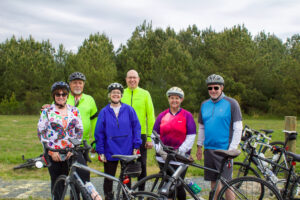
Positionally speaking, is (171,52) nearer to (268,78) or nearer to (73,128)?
(268,78)

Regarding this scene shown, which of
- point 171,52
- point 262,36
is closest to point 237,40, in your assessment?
point 171,52

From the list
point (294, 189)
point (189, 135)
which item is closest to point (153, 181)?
point (189, 135)

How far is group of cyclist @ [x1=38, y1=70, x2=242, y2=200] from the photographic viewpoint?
3.57 m

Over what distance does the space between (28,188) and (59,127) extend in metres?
2.44

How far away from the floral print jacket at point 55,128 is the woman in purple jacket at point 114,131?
435mm

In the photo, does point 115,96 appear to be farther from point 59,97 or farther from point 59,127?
point 59,127

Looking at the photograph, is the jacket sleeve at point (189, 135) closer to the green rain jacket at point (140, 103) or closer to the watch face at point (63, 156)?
the green rain jacket at point (140, 103)

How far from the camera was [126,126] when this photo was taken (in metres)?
3.97

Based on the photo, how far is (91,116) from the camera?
4340 mm

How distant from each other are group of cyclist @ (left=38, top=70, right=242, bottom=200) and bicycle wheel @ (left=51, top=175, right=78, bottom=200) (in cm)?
16

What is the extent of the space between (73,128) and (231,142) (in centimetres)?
200

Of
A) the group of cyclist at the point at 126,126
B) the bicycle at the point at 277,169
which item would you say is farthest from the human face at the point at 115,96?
the bicycle at the point at 277,169

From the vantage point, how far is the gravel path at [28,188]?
16.1ft

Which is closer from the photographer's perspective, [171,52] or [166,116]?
[166,116]
